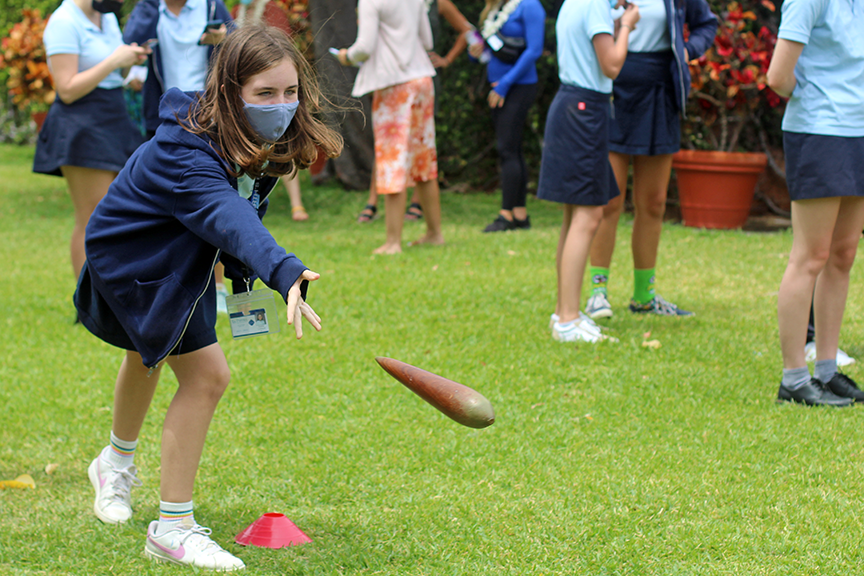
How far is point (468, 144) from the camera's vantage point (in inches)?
437

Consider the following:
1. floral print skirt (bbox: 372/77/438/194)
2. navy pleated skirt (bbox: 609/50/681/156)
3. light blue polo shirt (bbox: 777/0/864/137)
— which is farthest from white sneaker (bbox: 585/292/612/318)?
floral print skirt (bbox: 372/77/438/194)

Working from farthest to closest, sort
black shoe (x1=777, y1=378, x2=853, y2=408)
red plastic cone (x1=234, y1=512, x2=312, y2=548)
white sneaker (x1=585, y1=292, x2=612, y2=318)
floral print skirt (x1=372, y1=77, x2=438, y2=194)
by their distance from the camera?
floral print skirt (x1=372, y1=77, x2=438, y2=194), white sneaker (x1=585, y1=292, x2=612, y2=318), black shoe (x1=777, y1=378, x2=853, y2=408), red plastic cone (x1=234, y1=512, x2=312, y2=548)

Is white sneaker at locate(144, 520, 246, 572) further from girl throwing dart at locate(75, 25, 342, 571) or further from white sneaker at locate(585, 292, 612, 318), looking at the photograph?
white sneaker at locate(585, 292, 612, 318)

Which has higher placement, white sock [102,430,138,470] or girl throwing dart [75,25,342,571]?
girl throwing dart [75,25,342,571]

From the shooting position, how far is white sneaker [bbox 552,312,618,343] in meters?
4.52

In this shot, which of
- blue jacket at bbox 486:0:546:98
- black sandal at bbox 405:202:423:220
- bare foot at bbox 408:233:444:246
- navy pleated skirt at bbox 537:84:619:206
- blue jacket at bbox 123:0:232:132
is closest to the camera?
navy pleated skirt at bbox 537:84:619:206

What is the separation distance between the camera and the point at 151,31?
5250mm

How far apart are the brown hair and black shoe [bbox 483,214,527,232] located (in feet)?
18.8

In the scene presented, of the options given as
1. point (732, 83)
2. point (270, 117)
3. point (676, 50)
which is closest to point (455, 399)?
point (270, 117)

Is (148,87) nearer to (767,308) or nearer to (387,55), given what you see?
(387,55)

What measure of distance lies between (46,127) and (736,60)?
5.82 meters

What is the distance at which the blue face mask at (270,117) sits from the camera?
2359mm

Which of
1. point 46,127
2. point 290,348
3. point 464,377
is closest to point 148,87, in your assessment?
point 46,127

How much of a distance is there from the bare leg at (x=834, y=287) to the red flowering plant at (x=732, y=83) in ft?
14.3
